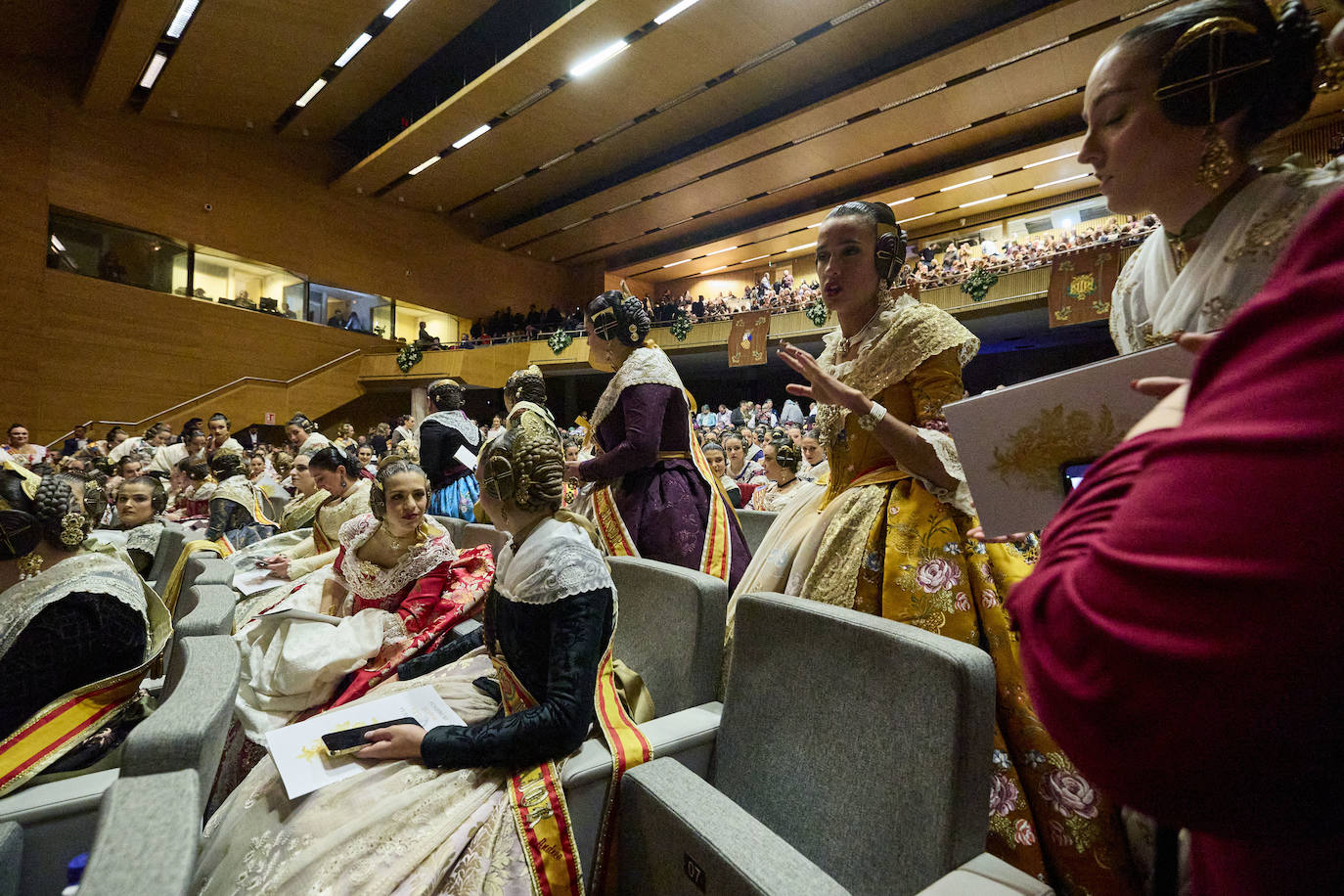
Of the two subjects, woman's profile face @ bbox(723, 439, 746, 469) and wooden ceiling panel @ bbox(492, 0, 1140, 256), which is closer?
woman's profile face @ bbox(723, 439, 746, 469)

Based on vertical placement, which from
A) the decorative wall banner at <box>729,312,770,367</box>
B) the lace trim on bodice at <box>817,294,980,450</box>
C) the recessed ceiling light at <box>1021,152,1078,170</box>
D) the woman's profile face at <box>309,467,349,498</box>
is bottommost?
the woman's profile face at <box>309,467,349,498</box>

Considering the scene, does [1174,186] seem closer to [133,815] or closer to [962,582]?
[962,582]

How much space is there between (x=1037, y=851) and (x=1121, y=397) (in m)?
0.76

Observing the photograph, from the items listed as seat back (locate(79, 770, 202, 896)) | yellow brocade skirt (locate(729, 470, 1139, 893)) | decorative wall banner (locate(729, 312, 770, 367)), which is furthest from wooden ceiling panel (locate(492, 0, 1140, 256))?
seat back (locate(79, 770, 202, 896))

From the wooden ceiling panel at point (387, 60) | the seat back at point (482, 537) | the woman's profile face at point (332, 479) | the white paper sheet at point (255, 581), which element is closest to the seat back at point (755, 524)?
the seat back at point (482, 537)

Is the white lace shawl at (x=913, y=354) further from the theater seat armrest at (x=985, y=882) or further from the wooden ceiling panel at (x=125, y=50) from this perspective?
the wooden ceiling panel at (x=125, y=50)

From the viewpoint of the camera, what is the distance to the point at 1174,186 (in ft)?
2.55

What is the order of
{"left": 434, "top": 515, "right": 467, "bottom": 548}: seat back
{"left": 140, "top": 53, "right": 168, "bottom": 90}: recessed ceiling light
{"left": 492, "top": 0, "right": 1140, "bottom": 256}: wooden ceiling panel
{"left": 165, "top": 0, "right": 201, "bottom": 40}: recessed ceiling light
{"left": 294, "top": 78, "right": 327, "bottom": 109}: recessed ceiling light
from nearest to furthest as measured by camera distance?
{"left": 434, "top": 515, "right": 467, "bottom": 548}: seat back < {"left": 492, "top": 0, "right": 1140, "bottom": 256}: wooden ceiling panel < {"left": 165, "top": 0, "right": 201, "bottom": 40}: recessed ceiling light < {"left": 140, "top": 53, "right": 168, "bottom": 90}: recessed ceiling light < {"left": 294, "top": 78, "right": 327, "bottom": 109}: recessed ceiling light

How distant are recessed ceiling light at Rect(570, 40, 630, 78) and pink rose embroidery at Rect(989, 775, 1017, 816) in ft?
32.1

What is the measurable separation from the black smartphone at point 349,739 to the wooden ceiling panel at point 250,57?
10.2 metres

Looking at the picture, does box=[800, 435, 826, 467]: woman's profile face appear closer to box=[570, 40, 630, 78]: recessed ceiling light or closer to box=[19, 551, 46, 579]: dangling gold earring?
box=[19, 551, 46, 579]: dangling gold earring

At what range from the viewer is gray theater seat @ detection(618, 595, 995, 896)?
754 mm

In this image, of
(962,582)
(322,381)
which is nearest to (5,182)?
(322,381)

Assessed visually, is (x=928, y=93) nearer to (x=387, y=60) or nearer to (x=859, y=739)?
(x=387, y=60)
